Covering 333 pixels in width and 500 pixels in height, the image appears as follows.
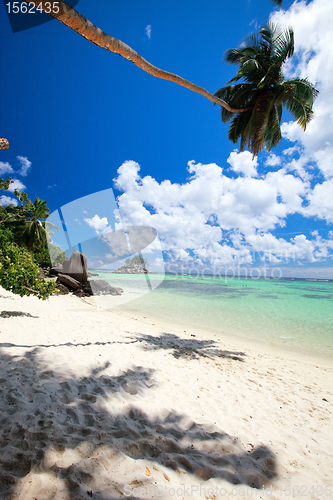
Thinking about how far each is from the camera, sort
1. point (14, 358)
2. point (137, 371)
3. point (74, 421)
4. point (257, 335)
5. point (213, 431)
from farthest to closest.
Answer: point (257, 335)
point (137, 371)
point (14, 358)
point (213, 431)
point (74, 421)

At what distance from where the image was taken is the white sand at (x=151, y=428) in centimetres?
188

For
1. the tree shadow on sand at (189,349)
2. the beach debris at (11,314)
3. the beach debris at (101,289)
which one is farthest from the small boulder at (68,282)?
the tree shadow on sand at (189,349)

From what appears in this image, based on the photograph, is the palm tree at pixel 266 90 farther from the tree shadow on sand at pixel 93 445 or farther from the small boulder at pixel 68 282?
the small boulder at pixel 68 282

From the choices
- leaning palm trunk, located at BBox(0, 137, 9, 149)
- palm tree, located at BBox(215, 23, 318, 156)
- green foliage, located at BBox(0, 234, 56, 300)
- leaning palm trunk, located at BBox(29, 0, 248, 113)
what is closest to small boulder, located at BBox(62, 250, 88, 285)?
green foliage, located at BBox(0, 234, 56, 300)

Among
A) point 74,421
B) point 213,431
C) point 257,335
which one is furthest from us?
point 257,335

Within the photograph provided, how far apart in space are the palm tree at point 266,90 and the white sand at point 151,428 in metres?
9.52

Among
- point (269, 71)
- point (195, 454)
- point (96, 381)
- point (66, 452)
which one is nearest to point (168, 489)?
point (195, 454)

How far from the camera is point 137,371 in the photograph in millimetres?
4324

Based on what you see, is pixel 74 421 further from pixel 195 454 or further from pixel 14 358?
pixel 14 358

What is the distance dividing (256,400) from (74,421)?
3.08m

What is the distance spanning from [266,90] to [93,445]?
39.7 feet

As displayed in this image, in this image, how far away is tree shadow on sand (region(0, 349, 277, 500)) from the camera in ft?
5.87

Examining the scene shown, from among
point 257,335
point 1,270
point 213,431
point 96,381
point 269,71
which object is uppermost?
point 269,71

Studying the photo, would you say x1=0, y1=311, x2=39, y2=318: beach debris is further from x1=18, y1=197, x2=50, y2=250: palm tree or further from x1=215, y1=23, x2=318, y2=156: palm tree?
x1=18, y1=197, x2=50, y2=250: palm tree
